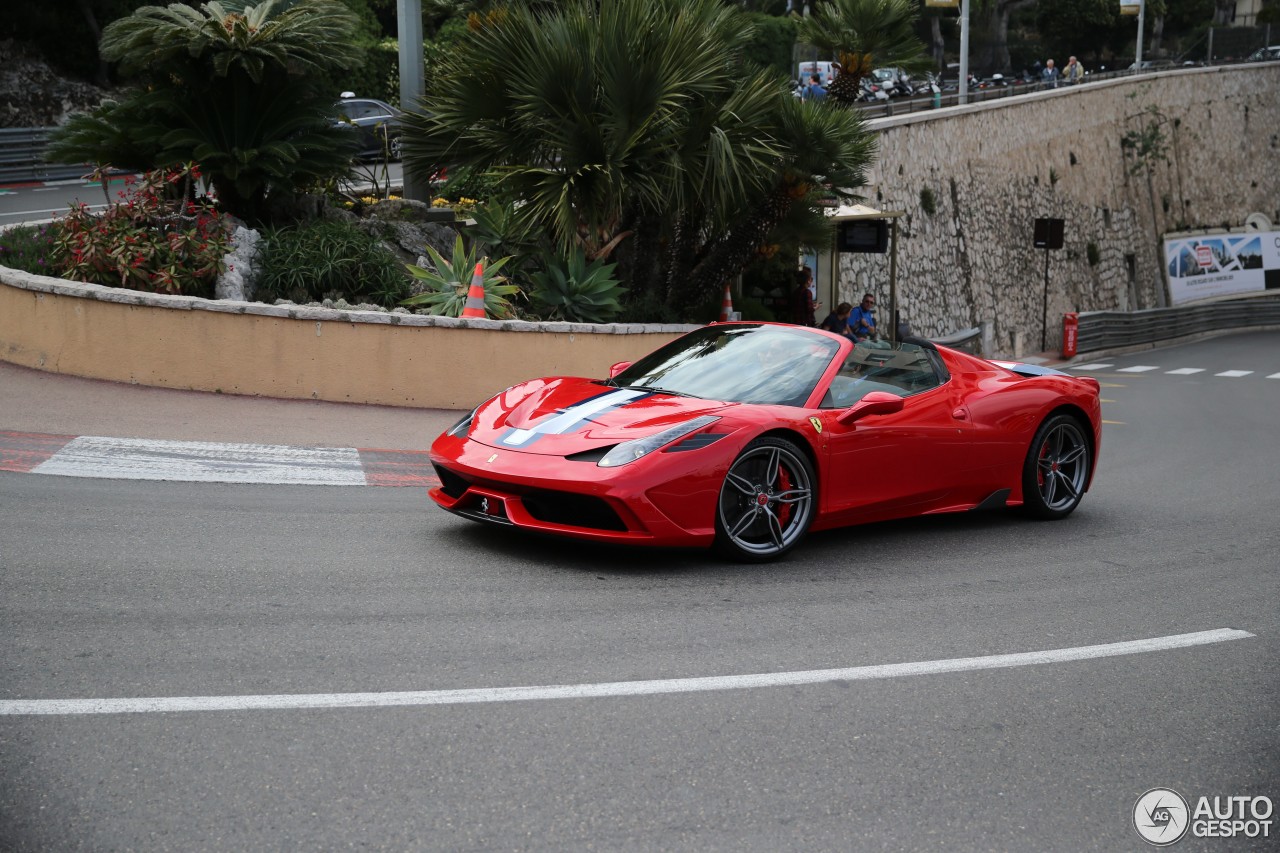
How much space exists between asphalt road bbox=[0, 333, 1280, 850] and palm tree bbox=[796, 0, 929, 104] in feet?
31.9

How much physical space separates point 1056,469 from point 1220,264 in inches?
1905

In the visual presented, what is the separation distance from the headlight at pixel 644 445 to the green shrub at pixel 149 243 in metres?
7.36

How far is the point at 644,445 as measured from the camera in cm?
650

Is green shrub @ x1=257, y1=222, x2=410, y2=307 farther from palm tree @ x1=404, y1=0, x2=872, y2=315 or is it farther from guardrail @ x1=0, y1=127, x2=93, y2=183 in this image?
guardrail @ x1=0, y1=127, x2=93, y2=183

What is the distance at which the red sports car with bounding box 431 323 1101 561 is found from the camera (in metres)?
6.46

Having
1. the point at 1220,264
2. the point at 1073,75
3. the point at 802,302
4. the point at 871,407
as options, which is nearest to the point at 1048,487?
the point at 871,407

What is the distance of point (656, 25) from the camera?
13.1m

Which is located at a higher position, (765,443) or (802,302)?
(802,302)

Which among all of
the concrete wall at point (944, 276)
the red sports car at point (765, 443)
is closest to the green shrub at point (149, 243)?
the concrete wall at point (944, 276)

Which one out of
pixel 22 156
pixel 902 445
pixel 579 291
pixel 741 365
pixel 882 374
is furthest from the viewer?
pixel 22 156

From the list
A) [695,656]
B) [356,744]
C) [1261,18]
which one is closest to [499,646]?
[695,656]

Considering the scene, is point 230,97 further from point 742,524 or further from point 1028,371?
point 742,524

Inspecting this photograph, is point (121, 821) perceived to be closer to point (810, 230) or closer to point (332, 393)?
point (332, 393)

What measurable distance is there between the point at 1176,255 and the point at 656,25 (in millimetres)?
42302
